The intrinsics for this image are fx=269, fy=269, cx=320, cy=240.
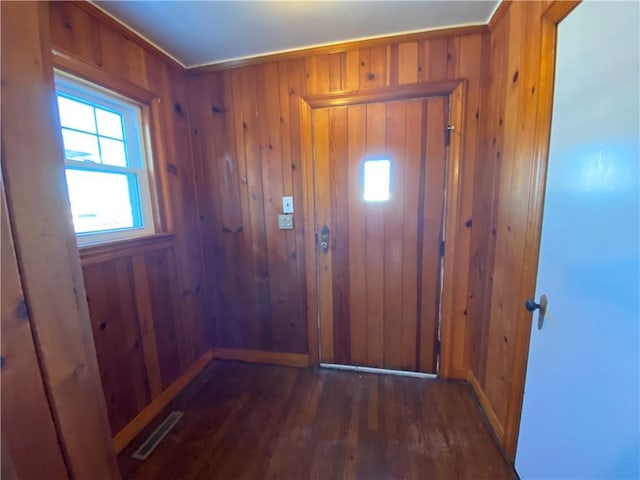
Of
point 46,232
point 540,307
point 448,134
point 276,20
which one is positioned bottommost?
point 540,307

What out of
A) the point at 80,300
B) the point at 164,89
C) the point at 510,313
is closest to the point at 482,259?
the point at 510,313

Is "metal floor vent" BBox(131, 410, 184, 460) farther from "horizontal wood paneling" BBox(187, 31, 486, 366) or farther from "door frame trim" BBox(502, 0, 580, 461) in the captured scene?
"door frame trim" BBox(502, 0, 580, 461)

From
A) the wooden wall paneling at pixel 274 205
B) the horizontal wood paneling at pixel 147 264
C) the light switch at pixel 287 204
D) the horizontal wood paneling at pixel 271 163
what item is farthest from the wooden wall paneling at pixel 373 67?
the horizontal wood paneling at pixel 147 264

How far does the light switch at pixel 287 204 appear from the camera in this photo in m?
1.99

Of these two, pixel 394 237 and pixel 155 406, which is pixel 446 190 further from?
pixel 155 406

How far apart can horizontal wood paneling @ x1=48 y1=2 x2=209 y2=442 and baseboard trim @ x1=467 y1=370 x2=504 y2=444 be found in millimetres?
2055

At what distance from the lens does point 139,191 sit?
→ 175 cm

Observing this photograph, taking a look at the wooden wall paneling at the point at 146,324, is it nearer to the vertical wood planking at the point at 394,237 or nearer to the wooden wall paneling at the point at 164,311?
the wooden wall paneling at the point at 164,311

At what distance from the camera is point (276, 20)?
1506 mm

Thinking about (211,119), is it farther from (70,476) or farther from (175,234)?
(70,476)

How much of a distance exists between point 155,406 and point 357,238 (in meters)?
1.72

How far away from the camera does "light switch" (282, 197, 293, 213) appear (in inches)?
78.3

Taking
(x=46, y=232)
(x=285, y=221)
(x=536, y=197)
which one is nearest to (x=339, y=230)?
(x=285, y=221)

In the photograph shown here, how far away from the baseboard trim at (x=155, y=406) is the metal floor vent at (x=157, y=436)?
9 centimetres
